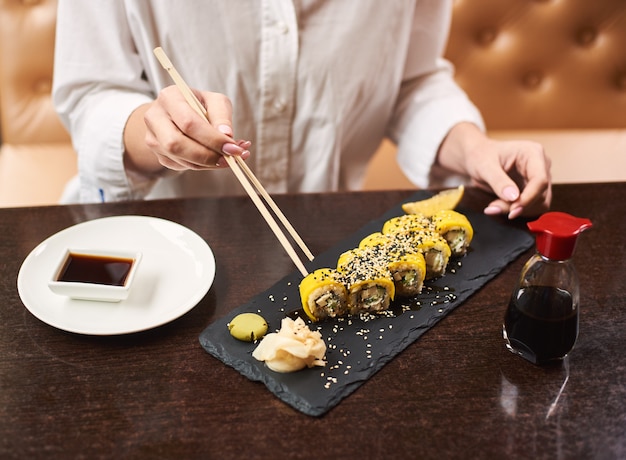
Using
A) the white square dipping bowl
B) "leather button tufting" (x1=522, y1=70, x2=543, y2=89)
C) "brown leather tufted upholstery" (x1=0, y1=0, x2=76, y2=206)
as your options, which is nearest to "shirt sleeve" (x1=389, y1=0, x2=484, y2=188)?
"leather button tufting" (x1=522, y1=70, x2=543, y2=89)

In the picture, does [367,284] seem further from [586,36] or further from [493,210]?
[586,36]

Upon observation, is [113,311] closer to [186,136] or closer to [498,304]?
[186,136]

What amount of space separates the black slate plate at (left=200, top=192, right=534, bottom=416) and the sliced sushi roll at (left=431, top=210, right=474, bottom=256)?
0.02 metres

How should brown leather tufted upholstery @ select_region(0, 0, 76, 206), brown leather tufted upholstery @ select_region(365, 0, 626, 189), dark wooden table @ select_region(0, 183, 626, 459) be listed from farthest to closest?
brown leather tufted upholstery @ select_region(365, 0, 626, 189) → brown leather tufted upholstery @ select_region(0, 0, 76, 206) → dark wooden table @ select_region(0, 183, 626, 459)

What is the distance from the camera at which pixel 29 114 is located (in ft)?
6.86

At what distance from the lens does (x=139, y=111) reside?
1308 millimetres

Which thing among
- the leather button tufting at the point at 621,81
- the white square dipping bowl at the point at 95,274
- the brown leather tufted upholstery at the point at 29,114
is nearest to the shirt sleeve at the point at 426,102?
the white square dipping bowl at the point at 95,274

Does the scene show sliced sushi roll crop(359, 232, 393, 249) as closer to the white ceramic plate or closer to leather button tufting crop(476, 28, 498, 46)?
the white ceramic plate

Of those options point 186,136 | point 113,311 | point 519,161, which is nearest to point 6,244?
point 113,311

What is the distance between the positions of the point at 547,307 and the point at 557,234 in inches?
5.2

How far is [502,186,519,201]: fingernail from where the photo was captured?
1.28 meters

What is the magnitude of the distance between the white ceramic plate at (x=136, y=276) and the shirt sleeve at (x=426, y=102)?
2.29 feet

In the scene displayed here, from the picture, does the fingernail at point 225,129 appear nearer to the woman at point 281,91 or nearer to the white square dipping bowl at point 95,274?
the woman at point 281,91

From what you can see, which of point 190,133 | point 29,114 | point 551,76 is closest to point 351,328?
point 190,133
